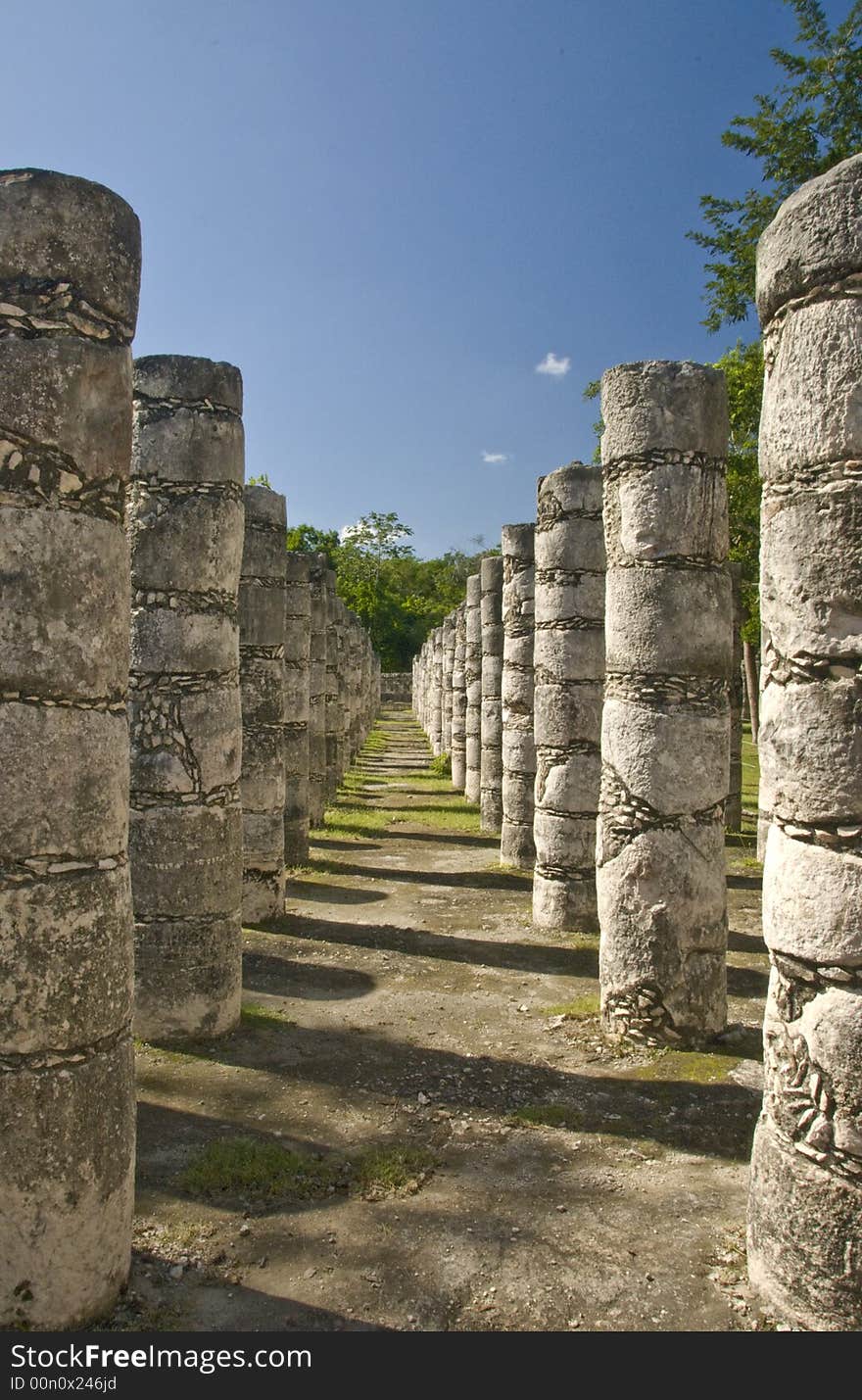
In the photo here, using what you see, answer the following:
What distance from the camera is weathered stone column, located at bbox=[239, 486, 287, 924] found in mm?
10609

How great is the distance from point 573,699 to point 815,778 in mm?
6360

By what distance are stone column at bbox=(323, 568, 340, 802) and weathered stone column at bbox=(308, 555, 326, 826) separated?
123 cm

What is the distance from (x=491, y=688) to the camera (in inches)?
703

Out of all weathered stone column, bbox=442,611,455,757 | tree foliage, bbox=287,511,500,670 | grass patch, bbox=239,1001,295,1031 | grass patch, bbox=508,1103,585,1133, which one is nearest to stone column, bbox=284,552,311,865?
grass patch, bbox=239,1001,295,1031

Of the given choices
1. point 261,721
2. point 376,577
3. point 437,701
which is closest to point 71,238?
point 261,721

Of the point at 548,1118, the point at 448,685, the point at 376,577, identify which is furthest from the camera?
the point at 376,577

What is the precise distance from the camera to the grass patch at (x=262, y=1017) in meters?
7.76

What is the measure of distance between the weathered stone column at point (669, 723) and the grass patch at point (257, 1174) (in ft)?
8.98

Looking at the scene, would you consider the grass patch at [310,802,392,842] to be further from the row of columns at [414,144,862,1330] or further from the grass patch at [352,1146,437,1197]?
the grass patch at [352,1146,437,1197]

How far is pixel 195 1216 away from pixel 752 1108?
10.7ft

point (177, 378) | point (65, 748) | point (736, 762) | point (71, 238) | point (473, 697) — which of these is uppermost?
point (177, 378)

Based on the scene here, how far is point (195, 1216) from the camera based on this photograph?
496cm

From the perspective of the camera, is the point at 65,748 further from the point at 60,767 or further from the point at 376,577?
the point at 376,577

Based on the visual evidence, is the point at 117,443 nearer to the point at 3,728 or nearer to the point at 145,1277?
the point at 3,728
